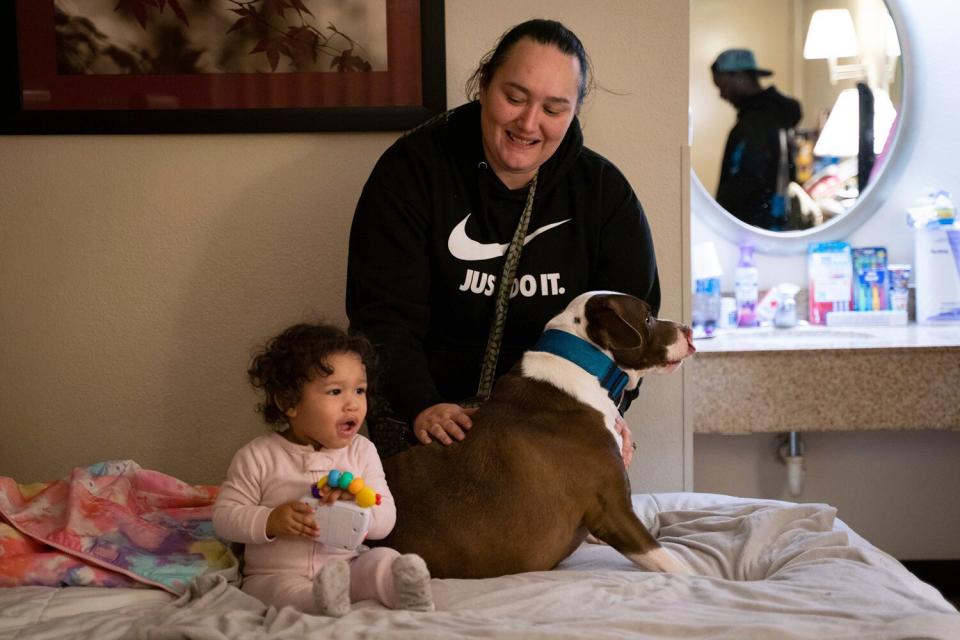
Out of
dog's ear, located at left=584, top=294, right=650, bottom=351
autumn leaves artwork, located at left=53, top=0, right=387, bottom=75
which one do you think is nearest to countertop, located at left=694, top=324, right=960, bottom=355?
dog's ear, located at left=584, top=294, right=650, bottom=351

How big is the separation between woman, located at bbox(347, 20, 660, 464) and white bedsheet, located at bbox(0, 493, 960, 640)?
14.9 inches

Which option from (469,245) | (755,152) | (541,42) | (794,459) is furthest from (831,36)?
(469,245)

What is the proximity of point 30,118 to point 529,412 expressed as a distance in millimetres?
1650

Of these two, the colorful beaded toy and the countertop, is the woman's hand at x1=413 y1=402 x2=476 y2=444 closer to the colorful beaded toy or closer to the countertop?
the colorful beaded toy

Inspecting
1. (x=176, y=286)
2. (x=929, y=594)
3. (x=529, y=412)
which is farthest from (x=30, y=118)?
(x=929, y=594)

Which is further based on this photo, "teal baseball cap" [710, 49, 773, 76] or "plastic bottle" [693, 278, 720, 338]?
"teal baseball cap" [710, 49, 773, 76]

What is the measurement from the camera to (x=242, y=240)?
2.77m

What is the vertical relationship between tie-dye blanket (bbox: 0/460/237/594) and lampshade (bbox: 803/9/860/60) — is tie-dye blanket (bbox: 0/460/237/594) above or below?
below

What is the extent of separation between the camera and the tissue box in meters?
3.23

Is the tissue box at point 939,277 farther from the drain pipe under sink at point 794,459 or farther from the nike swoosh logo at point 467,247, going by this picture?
the nike swoosh logo at point 467,247

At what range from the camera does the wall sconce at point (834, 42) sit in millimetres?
3340

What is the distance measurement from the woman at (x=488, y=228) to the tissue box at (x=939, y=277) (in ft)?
4.18

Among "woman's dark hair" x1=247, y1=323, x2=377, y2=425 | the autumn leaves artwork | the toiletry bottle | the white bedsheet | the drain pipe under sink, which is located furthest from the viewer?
the toiletry bottle

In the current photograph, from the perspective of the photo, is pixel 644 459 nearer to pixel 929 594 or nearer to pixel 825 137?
pixel 929 594
